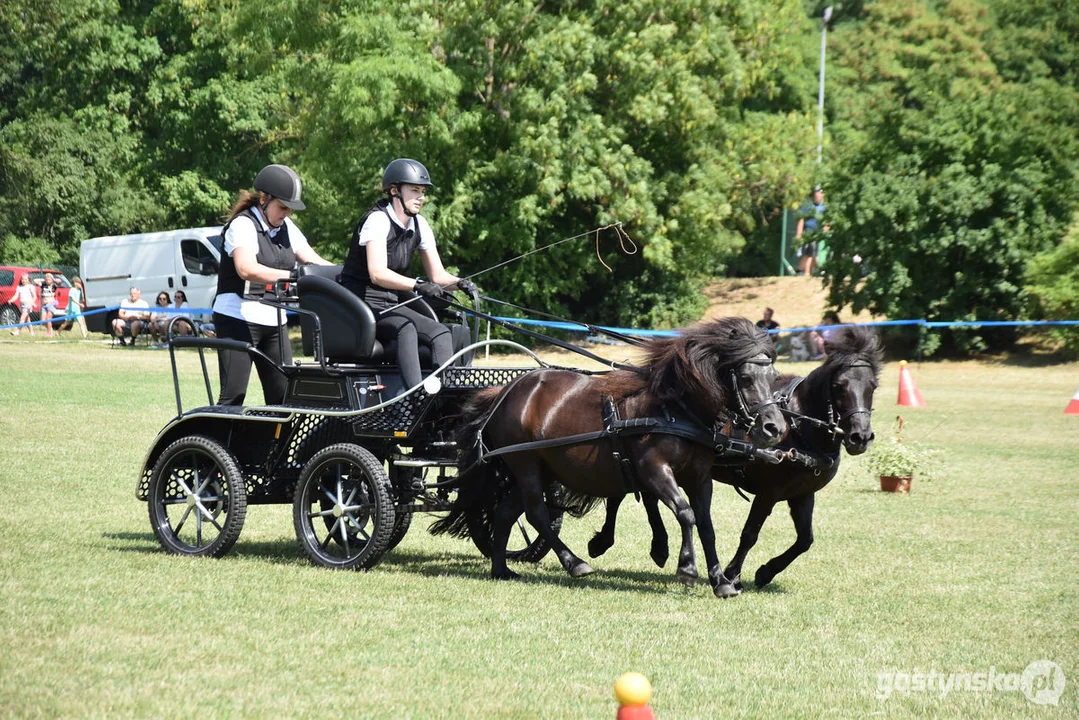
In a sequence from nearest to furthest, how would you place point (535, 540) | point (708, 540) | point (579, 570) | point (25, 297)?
1. point (708, 540)
2. point (579, 570)
3. point (535, 540)
4. point (25, 297)

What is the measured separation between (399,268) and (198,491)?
1.95m

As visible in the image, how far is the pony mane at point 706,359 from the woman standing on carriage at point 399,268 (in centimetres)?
135

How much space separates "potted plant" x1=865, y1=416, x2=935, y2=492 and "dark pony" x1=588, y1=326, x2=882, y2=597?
503cm

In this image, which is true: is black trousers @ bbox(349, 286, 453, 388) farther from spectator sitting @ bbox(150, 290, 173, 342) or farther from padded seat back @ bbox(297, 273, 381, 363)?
spectator sitting @ bbox(150, 290, 173, 342)

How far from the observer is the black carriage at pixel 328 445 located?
25.7 feet

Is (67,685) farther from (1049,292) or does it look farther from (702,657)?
(1049,292)

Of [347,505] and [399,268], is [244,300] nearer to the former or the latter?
[399,268]

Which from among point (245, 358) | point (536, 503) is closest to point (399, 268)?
point (245, 358)

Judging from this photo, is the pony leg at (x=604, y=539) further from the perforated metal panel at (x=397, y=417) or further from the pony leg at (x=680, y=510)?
the perforated metal panel at (x=397, y=417)

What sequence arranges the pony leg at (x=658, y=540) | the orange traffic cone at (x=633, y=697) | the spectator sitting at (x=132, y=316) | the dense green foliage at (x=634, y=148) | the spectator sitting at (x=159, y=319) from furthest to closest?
the spectator sitting at (x=159, y=319) → the spectator sitting at (x=132, y=316) → the dense green foliage at (x=634, y=148) → the pony leg at (x=658, y=540) → the orange traffic cone at (x=633, y=697)

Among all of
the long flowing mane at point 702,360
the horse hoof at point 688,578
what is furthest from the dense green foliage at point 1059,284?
the horse hoof at point 688,578

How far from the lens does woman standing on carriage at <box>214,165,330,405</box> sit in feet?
26.3

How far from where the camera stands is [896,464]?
41.9 ft

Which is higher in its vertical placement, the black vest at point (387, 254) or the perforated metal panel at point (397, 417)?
the black vest at point (387, 254)
